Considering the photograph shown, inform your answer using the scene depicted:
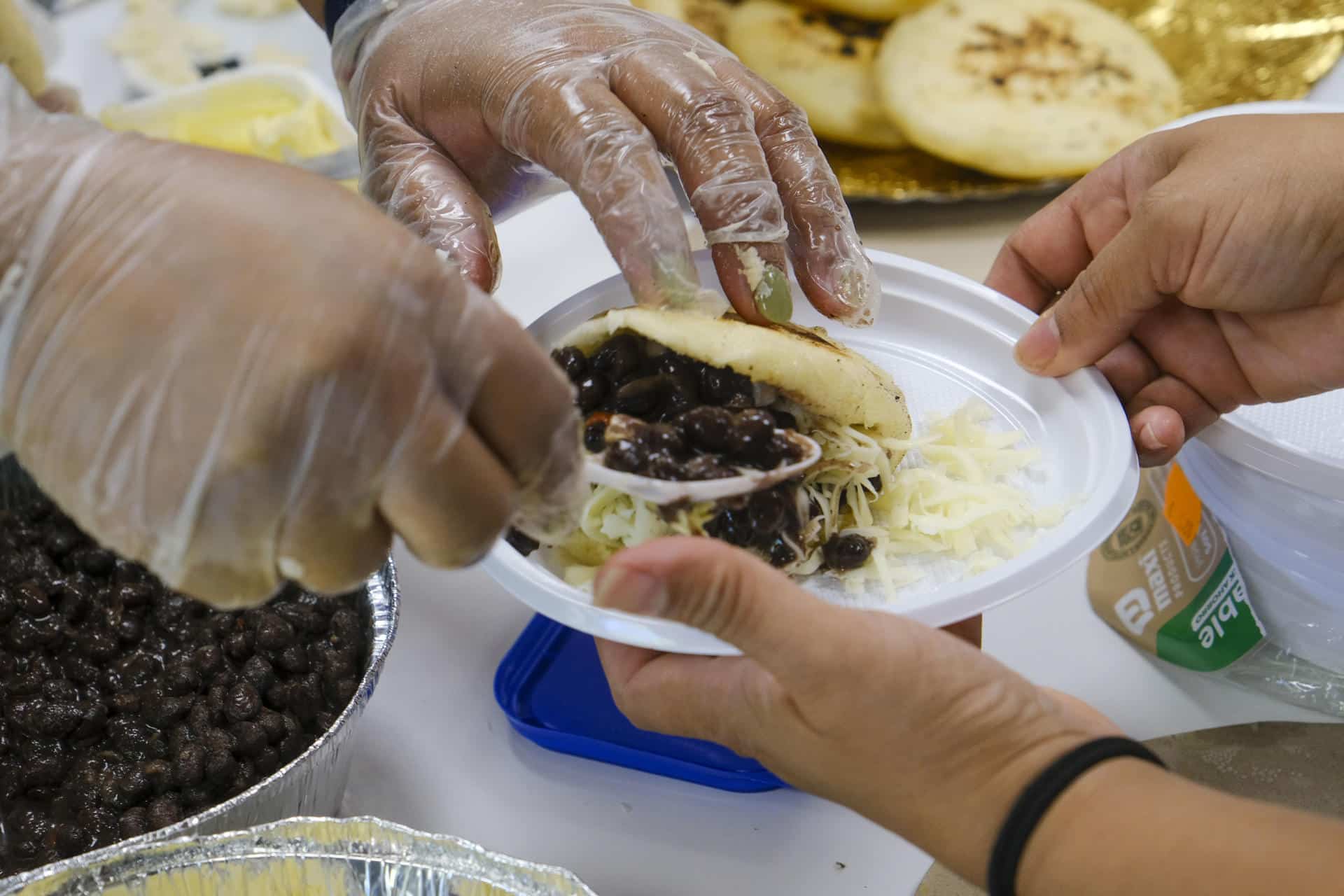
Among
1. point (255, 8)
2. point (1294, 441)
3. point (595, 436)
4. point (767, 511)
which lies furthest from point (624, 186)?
point (255, 8)

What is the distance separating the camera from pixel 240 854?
1206 mm

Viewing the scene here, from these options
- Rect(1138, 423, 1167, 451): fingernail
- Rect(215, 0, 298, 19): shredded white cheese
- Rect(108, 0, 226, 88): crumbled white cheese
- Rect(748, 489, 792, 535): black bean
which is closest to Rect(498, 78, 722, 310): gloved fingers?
Rect(748, 489, 792, 535): black bean

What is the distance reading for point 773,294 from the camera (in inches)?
60.2

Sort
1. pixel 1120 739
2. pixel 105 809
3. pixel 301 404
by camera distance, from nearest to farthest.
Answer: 1. pixel 301 404
2. pixel 1120 739
3. pixel 105 809

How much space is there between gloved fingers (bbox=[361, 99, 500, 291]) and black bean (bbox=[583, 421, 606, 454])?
305 millimetres

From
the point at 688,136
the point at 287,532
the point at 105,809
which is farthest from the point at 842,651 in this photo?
the point at 105,809

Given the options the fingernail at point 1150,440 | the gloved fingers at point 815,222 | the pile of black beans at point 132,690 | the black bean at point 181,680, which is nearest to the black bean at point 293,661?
the pile of black beans at point 132,690

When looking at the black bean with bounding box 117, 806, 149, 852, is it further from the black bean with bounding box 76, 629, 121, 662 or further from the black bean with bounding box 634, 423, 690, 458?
the black bean with bounding box 634, 423, 690, 458

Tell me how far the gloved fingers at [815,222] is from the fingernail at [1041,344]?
264 millimetres

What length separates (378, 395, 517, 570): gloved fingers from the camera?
854 millimetres

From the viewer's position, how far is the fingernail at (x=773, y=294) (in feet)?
5.00

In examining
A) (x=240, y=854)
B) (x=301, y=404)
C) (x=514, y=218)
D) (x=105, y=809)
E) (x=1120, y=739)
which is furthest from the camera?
(x=514, y=218)

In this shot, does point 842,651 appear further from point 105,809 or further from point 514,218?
point 514,218

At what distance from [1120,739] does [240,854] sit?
1002 mm
